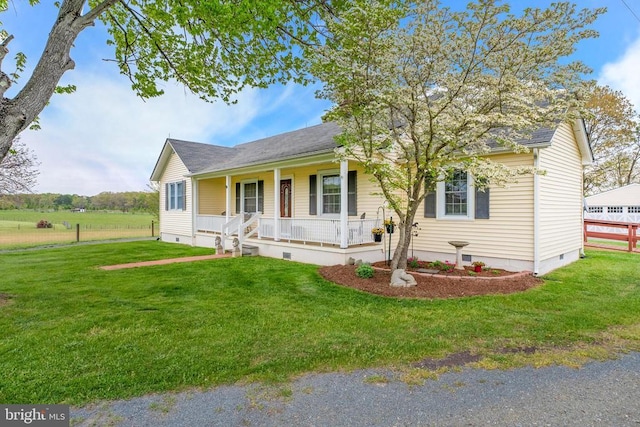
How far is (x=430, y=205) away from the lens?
9.69 metres

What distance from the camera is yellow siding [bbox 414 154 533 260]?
8.05 meters

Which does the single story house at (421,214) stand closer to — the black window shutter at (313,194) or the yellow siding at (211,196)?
the black window shutter at (313,194)

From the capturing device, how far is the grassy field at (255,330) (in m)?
3.26

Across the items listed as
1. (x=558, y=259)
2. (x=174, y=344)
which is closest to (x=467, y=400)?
(x=174, y=344)

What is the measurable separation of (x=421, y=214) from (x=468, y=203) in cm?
142

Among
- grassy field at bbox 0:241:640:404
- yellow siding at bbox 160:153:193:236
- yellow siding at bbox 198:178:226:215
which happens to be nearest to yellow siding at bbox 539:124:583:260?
grassy field at bbox 0:241:640:404

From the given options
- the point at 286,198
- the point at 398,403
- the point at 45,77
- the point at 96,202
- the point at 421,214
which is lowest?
the point at 398,403

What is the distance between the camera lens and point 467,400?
282 cm

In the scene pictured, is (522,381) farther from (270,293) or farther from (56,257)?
(56,257)

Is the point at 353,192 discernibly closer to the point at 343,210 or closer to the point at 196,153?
the point at 343,210

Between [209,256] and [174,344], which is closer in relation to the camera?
[174,344]

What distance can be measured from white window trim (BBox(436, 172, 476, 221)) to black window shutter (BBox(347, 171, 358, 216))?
2.63m

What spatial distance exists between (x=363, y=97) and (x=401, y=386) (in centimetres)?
559

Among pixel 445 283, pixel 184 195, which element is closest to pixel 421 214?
pixel 445 283
